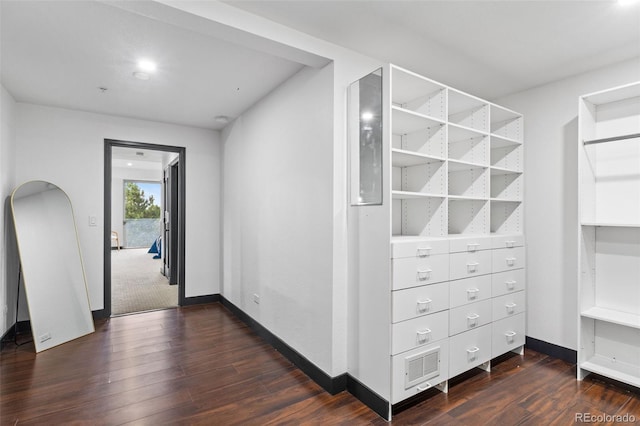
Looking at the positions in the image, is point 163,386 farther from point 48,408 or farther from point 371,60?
point 371,60

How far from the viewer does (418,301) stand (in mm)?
2160

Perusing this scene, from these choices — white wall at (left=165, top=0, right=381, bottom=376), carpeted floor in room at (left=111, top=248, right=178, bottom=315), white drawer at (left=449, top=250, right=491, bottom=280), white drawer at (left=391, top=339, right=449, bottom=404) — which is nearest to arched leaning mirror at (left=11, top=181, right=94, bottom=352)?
carpeted floor in room at (left=111, top=248, right=178, bottom=315)

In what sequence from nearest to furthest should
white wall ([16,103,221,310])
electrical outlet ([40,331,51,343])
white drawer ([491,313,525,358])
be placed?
white drawer ([491,313,525,358]) → electrical outlet ([40,331,51,343]) → white wall ([16,103,221,310])

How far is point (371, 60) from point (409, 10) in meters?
→ 0.61

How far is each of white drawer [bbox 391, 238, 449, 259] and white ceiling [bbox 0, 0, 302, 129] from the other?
66.3 inches

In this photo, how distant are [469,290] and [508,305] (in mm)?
617

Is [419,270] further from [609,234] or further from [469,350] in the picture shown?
[609,234]

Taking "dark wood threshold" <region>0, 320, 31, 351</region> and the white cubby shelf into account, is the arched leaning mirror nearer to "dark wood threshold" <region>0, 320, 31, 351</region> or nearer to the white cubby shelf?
"dark wood threshold" <region>0, 320, 31, 351</region>

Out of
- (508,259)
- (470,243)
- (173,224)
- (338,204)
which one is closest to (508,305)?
(508,259)

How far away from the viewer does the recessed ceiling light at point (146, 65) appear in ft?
8.48

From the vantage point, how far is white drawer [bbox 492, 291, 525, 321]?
2711 millimetres

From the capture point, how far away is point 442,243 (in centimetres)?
229

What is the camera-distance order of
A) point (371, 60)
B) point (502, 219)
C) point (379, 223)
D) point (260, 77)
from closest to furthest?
1. point (379, 223)
2. point (371, 60)
3. point (260, 77)
4. point (502, 219)

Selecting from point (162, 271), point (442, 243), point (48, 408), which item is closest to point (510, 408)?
point (442, 243)
